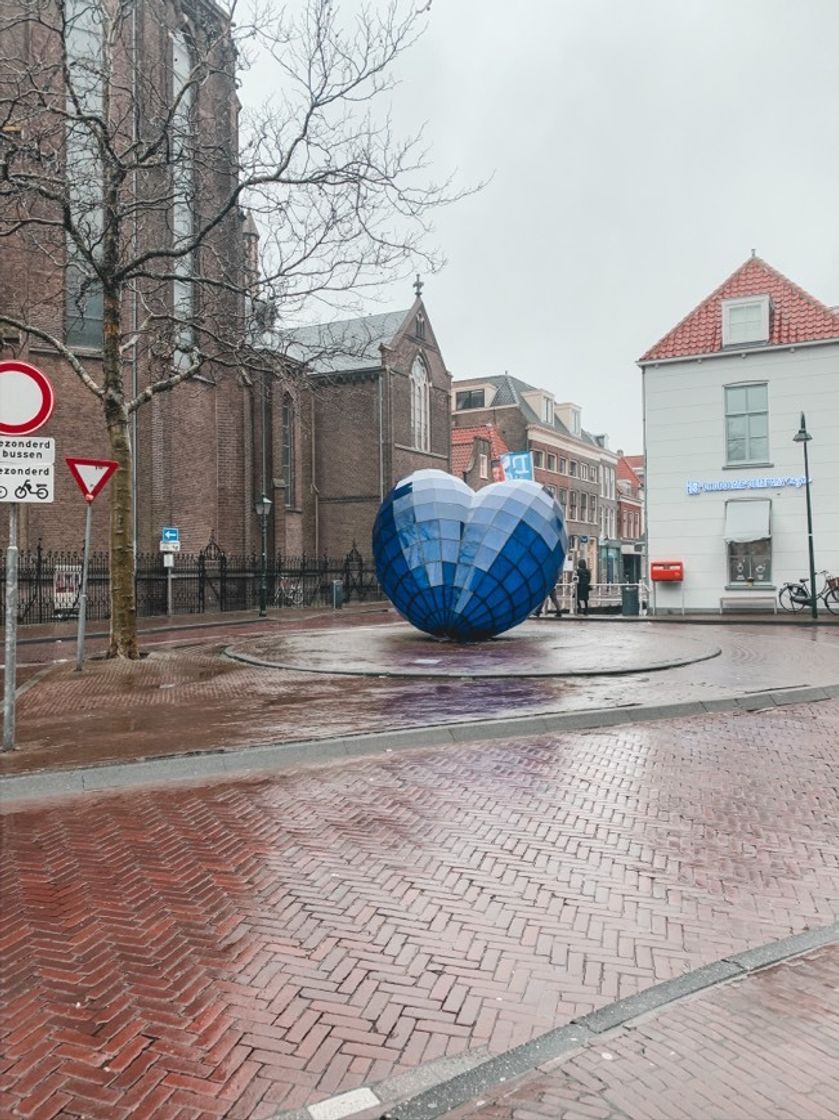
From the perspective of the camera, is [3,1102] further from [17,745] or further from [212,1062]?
[17,745]

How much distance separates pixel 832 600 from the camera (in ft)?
77.7

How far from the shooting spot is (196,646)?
17234mm

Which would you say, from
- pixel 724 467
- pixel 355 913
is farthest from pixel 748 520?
pixel 355 913

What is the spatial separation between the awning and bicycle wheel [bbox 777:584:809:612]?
1576 mm

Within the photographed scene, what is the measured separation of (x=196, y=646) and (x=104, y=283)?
281 inches

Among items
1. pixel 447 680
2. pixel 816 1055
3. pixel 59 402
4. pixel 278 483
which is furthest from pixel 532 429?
pixel 816 1055

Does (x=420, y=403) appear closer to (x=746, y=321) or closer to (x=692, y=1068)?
(x=746, y=321)

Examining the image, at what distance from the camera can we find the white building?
78.8 feet

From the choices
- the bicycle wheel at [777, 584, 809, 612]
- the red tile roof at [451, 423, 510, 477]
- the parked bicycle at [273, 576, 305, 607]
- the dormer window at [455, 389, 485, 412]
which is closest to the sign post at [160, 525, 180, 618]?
the parked bicycle at [273, 576, 305, 607]

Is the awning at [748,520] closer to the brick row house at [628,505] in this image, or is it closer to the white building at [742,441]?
the white building at [742,441]

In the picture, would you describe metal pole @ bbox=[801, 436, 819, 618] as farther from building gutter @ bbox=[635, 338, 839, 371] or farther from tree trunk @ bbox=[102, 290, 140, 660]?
tree trunk @ bbox=[102, 290, 140, 660]

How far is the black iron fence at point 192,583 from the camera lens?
24891mm

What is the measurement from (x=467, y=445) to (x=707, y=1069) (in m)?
51.0

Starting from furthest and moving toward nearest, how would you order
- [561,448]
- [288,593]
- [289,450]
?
[561,448] < [289,450] < [288,593]
